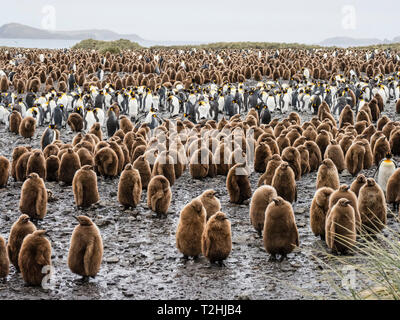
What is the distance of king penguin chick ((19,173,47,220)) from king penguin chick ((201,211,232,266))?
242 cm

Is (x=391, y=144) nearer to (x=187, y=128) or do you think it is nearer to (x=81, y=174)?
(x=187, y=128)

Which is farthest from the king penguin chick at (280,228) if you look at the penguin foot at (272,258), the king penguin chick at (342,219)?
the king penguin chick at (342,219)

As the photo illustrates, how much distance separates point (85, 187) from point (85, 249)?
88.3 inches

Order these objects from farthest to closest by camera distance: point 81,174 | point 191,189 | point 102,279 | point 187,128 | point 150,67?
point 150,67
point 187,128
point 191,189
point 81,174
point 102,279

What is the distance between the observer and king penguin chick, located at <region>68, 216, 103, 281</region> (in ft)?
15.2

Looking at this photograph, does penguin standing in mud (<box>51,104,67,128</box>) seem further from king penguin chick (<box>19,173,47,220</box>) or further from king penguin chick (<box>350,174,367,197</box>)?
king penguin chick (<box>350,174,367,197</box>)

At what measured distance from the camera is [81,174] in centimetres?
669

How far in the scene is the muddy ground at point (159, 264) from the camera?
15.0 ft

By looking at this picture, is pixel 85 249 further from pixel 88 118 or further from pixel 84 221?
pixel 88 118

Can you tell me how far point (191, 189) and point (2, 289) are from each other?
409 centimetres

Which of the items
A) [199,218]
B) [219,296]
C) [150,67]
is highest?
[150,67]

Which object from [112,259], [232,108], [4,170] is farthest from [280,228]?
[232,108]

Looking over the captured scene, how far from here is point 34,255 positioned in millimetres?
4457
